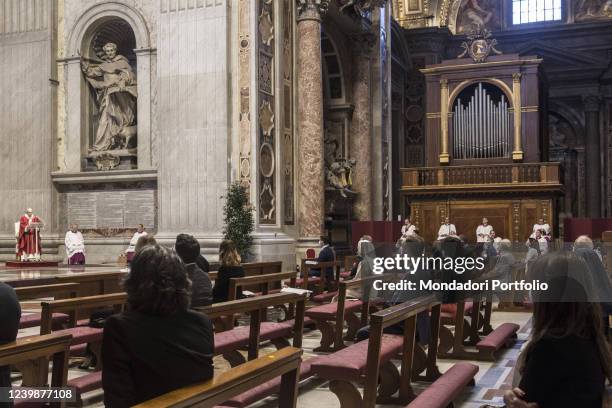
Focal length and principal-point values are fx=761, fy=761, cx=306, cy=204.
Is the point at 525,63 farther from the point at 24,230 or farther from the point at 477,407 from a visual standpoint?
the point at 477,407

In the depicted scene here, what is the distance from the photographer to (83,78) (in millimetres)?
16328

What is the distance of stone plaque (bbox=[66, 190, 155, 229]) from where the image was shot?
15500 millimetres

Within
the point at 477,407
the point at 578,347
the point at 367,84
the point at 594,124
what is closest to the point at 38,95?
the point at 367,84

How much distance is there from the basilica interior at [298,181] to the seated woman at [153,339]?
2cm

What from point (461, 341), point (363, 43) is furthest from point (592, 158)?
point (461, 341)

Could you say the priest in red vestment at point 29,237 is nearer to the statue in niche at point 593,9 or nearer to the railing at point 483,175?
the railing at point 483,175

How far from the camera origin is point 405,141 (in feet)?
95.5

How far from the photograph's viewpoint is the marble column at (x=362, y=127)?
67.3 ft

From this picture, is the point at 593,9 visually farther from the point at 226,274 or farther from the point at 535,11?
the point at 226,274

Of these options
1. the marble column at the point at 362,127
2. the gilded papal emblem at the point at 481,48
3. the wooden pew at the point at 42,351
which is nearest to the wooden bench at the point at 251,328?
the wooden pew at the point at 42,351

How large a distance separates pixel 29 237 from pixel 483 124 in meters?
13.8

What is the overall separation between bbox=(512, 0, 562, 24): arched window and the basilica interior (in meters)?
0.06

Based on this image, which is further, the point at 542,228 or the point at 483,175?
the point at 483,175

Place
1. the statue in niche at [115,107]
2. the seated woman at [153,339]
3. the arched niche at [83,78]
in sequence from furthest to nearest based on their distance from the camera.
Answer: the statue in niche at [115,107] → the arched niche at [83,78] → the seated woman at [153,339]
